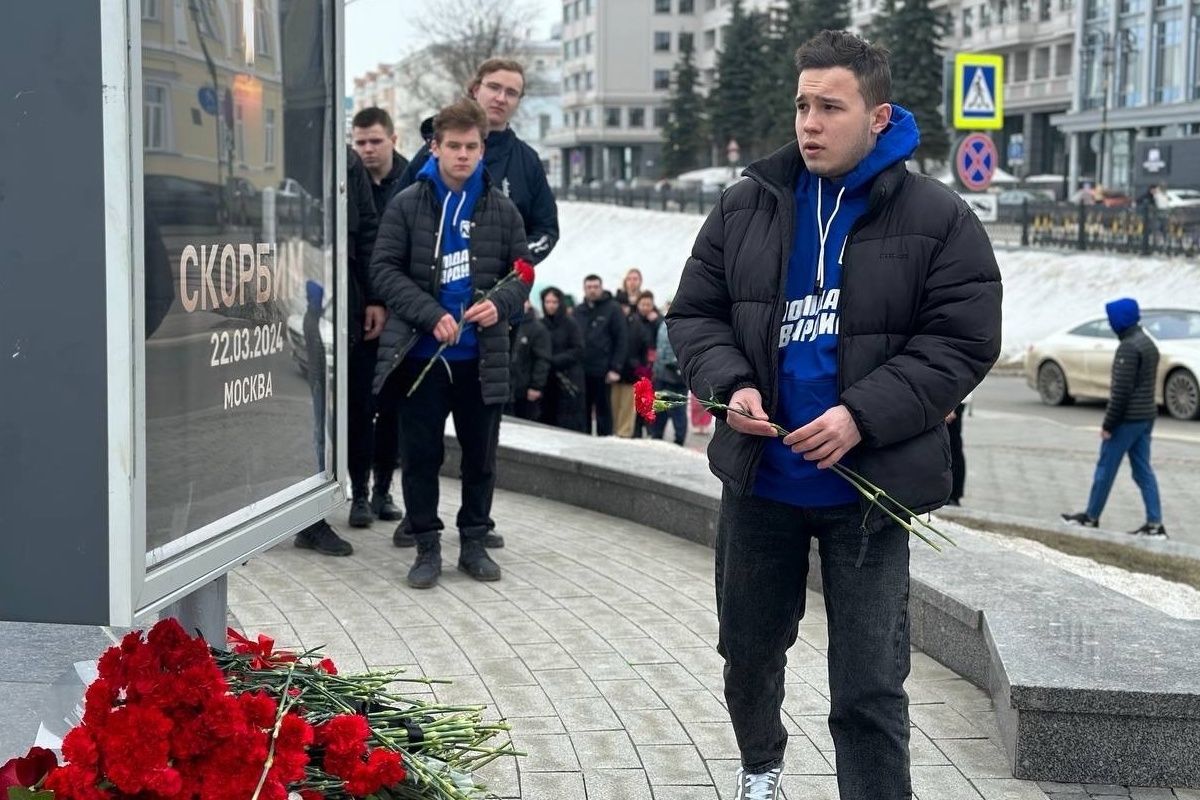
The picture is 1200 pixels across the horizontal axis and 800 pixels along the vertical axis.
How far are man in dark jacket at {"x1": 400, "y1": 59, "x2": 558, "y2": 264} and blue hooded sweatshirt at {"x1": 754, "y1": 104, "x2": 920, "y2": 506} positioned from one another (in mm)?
3671

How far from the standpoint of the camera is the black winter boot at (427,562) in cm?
668

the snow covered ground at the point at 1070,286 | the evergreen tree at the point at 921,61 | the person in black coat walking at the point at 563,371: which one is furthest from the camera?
the evergreen tree at the point at 921,61

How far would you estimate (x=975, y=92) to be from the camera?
62.0ft

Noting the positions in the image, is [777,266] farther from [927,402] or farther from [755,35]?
[755,35]

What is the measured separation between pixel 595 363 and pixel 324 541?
357 inches

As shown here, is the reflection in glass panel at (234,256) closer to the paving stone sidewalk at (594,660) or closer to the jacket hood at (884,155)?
the jacket hood at (884,155)

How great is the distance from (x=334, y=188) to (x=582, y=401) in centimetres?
1171

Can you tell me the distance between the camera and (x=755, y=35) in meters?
87.4

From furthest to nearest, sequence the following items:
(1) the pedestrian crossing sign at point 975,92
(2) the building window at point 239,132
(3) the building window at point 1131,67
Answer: (3) the building window at point 1131,67
(1) the pedestrian crossing sign at point 975,92
(2) the building window at point 239,132

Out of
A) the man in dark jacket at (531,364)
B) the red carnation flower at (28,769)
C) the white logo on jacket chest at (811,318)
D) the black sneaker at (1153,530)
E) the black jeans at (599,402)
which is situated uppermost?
the white logo on jacket chest at (811,318)

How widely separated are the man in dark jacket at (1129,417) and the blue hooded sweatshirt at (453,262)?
23.7ft

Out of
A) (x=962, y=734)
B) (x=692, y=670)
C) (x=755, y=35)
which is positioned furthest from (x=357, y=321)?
(x=755, y=35)

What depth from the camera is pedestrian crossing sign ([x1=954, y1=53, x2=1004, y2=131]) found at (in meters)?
18.7

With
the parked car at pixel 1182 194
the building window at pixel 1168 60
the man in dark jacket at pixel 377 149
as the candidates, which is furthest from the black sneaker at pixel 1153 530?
the building window at pixel 1168 60
